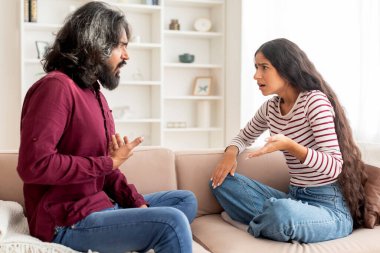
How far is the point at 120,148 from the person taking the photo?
1.50 meters

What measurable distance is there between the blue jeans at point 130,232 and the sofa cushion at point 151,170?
505 mm

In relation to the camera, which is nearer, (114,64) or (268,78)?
(114,64)

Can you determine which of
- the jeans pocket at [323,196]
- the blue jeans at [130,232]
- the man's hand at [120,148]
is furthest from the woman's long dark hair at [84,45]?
the jeans pocket at [323,196]

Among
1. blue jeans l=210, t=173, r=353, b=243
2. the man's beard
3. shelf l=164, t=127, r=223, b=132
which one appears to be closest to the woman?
blue jeans l=210, t=173, r=353, b=243

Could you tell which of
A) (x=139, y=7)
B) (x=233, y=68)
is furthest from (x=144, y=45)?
(x=233, y=68)

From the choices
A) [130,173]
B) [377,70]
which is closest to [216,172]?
[130,173]

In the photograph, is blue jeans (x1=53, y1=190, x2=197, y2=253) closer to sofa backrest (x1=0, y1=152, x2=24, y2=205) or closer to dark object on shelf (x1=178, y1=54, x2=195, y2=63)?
sofa backrest (x1=0, y1=152, x2=24, y2=205)

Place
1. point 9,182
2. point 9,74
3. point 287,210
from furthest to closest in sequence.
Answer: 1. point 9,74
2. point 9,182
3. point 287,210

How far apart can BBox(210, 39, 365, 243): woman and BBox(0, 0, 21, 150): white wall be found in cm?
269

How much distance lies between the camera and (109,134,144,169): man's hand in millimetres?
1485

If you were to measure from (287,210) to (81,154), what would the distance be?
0.78m

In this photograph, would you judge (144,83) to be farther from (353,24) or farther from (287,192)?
(287,192)

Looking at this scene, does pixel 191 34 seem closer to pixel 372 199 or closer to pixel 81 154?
pixel 372 199

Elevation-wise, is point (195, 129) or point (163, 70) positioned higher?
point (163, 70)
